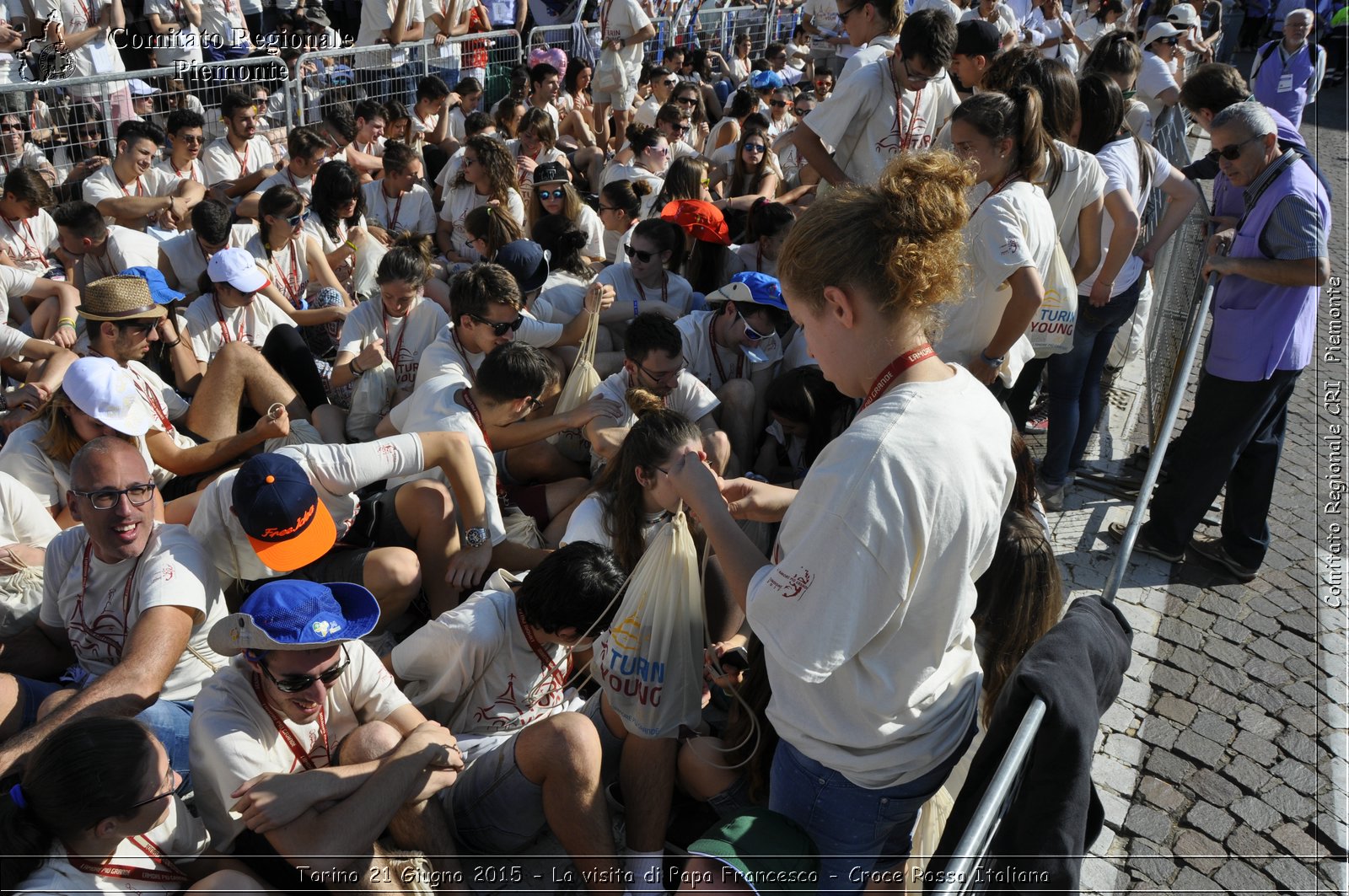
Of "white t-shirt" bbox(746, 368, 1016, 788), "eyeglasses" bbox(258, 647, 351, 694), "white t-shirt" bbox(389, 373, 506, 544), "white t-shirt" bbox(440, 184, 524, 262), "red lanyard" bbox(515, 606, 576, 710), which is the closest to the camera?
"white t-shirt" bbox(746, 368, 1016, 788)

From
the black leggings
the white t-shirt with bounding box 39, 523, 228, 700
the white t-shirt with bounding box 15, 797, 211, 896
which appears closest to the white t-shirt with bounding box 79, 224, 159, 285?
the black leggings

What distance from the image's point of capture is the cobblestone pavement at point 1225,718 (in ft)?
11.8

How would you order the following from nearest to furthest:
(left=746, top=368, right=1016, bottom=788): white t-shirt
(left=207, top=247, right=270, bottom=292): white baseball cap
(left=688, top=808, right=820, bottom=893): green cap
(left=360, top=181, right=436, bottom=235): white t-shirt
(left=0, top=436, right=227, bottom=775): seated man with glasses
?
(left=746, top=368, right=1016, bottom=788): white t-shirt
(left=688, top=808, right=820, bottom=893): green cap
(left=0, top=436, right=227, bottom=775): seated man with glasses
(left=207, top=247, right=270, bottom=292): white baseball cap
(left=360, top=181, right=436, bottom=235): white t-shirt

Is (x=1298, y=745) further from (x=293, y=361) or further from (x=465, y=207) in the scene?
(x=465, y=207)

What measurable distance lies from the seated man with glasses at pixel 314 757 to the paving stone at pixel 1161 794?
253 centimetres

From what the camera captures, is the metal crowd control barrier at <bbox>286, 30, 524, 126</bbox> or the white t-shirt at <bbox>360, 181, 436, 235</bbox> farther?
the metal crowd control barrier at <bbox>286, 30, 524, 126</bbox>

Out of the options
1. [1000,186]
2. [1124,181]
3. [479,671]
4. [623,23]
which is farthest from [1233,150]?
[623,23]

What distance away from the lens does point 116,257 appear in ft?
20.8

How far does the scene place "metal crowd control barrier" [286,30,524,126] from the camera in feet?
30.9

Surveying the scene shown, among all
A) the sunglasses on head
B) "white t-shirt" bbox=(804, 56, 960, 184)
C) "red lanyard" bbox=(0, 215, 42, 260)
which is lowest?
"red lanyard" bbox=(0, 215, 42, 260)

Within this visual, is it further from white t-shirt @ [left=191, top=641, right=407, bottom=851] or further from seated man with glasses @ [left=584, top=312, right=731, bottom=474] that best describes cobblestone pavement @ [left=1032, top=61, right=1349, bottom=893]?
white t-shirt @ [left=191, top=641, right=407, bottom=851]

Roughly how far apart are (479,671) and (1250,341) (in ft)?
12.8

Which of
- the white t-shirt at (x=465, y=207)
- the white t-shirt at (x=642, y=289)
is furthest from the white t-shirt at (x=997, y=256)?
the white t-shirt at (x=465, y=207)

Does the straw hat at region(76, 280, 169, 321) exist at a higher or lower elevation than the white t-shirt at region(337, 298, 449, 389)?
higher
